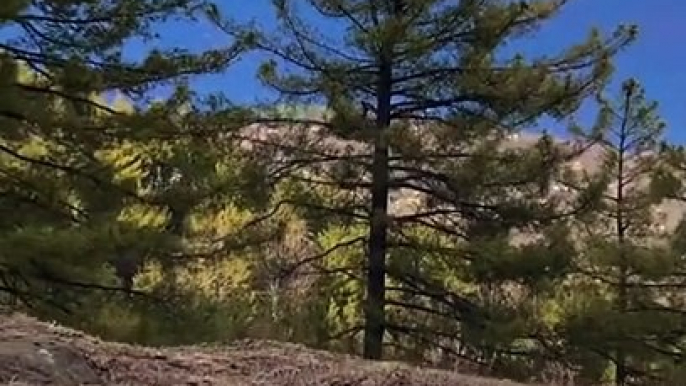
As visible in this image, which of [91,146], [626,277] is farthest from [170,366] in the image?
[626,277]

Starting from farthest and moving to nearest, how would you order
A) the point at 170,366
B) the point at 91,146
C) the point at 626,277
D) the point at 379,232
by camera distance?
the point at 626,277
the point at 379,232
the point at 91,146
the point at 170,366

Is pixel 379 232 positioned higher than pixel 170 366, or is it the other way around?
pixel 379 232

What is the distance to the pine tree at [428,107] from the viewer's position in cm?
1638

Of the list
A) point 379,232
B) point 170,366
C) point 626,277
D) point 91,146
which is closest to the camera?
→ point 170,366

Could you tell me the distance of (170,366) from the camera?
19.7ft

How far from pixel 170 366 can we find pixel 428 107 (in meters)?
11.3

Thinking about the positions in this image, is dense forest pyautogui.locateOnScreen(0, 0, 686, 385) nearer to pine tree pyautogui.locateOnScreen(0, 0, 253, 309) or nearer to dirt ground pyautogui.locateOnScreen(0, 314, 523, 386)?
pine tree pyautogui.locateOnScreen(0, 0, 253, 309)

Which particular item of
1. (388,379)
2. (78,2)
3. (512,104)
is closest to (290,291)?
(512,104)

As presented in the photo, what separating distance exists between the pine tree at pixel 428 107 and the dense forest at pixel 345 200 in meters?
0.03

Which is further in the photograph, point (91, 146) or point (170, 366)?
point (91, 146)

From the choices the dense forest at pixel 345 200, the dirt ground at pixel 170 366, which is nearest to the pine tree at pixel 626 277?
the dense forest at pixel 345 200

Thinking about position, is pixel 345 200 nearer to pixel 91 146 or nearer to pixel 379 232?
pixel 379 232

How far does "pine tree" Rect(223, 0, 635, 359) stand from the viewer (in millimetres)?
16375

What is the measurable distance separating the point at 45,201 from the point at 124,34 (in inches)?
93.9
